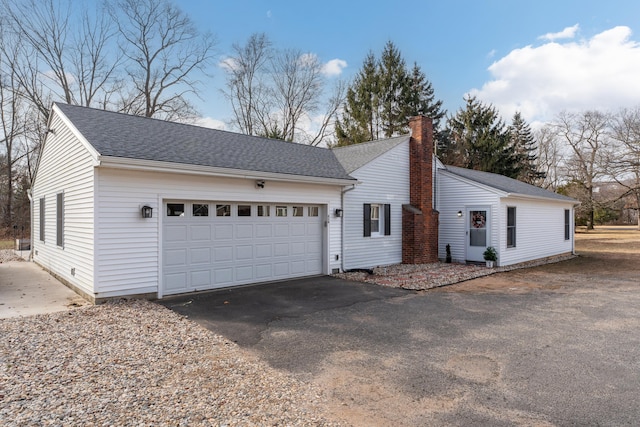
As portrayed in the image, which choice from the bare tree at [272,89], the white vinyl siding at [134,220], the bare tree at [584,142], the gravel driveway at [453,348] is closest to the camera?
the gravel driveway at [453,348]

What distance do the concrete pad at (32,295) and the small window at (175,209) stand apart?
92.1 inches

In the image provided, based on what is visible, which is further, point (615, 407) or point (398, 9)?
point (398, 9)

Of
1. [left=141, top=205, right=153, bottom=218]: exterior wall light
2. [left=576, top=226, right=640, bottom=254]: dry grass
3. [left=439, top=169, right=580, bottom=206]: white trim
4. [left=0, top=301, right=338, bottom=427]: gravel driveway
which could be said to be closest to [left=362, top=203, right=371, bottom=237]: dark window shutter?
[left=439, top=169, right=580, bottom=206]: white trim

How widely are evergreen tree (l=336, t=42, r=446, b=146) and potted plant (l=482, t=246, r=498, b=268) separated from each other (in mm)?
18197

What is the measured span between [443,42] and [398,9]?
9.73 feet

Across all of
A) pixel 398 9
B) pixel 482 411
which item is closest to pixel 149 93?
pixel 398 9

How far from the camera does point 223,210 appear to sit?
8.60 m

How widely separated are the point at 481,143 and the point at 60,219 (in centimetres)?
3069

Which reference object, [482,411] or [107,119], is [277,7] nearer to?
[107,119]

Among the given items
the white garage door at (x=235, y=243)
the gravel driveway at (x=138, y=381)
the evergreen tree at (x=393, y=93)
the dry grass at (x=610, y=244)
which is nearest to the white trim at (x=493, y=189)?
the white garage door at (x=235, y=243)

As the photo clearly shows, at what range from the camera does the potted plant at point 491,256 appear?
486 inches

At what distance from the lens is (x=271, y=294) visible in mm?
8086

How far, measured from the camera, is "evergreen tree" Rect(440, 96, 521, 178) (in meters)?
31.1

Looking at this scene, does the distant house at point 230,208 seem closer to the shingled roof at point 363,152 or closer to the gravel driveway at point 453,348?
the shingled roof at point 363,152
